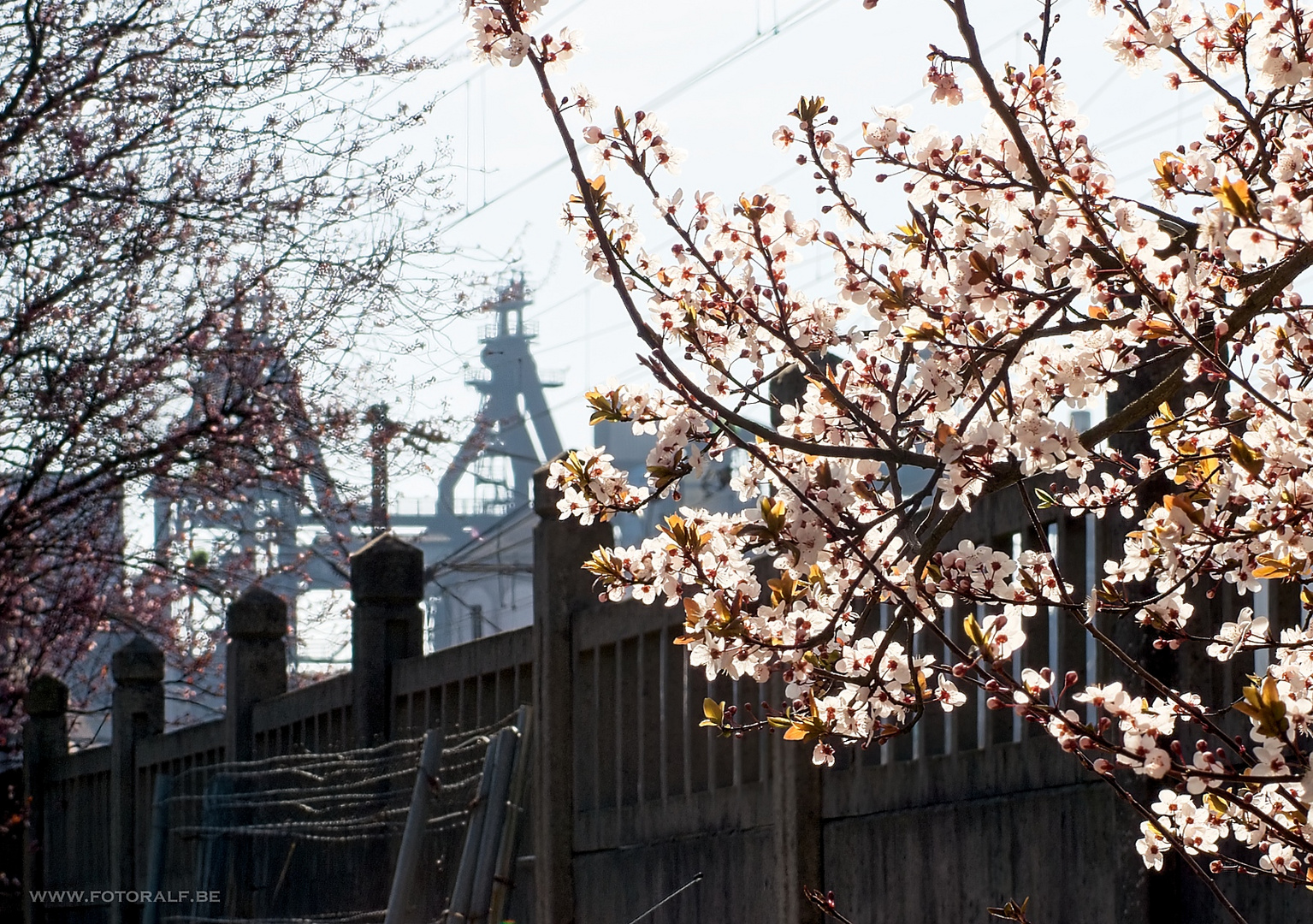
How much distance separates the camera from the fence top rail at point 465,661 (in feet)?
22.7

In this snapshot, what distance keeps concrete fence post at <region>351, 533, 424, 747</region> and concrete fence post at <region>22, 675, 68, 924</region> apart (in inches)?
255

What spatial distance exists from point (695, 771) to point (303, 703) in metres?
3.90

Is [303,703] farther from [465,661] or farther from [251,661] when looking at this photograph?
[465,661]

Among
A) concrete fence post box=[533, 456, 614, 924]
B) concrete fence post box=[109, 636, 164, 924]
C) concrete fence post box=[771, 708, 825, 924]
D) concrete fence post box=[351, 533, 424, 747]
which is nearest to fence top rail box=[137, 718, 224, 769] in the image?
concrete fence post box=[109, 636, 164, 924]

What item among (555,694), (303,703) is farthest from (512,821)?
(303,703)

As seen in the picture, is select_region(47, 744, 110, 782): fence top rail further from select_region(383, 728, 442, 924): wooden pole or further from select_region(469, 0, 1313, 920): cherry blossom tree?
select_region(469, 0, 1313, 920): cherry blossom tree

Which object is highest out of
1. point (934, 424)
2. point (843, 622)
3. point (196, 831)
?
point (934, 424)

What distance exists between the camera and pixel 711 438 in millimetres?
3027

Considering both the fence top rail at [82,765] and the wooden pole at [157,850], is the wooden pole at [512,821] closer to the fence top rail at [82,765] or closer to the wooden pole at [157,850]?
the wooden pole at [157,850]

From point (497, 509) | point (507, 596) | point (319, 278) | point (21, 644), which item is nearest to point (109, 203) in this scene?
point (319, 278)

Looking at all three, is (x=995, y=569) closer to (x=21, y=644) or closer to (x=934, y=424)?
(x=934, y=424)

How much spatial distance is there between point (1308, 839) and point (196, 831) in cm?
784

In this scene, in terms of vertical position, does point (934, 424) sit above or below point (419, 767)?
above

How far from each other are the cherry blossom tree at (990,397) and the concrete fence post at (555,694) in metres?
3.31
